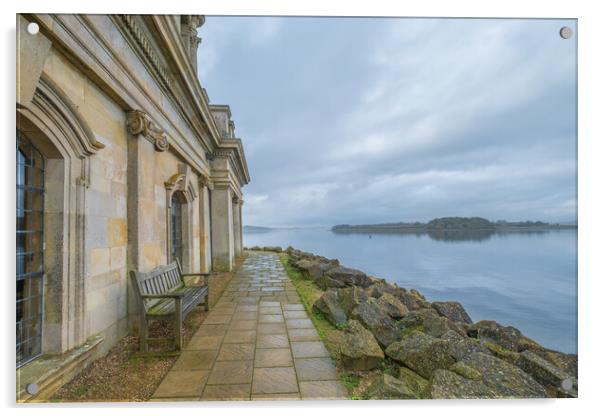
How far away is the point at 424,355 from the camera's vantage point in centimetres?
248

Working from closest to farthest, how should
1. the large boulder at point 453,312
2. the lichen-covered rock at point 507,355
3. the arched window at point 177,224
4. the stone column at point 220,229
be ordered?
1. the lichen-covered rock at point 507,355
2. the large boulder at point 453,312
3. the arched window at point 177,224
4. the stone column at point 220,229

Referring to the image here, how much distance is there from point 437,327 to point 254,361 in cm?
223

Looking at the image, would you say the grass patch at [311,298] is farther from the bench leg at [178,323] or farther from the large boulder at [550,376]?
the large boulder at [550,376]

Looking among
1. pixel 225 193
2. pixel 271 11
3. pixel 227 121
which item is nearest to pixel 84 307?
pixel 271 11

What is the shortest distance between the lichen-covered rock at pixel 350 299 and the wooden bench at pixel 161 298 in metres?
2.29

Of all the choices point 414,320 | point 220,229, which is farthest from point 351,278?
point 220,229

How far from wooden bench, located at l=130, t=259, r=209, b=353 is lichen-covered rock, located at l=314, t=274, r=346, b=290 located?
2899 millimetres

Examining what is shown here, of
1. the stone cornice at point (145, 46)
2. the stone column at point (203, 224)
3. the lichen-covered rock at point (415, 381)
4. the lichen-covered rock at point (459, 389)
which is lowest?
the lichen-covered rock at point (415, 381)

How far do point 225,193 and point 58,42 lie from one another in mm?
6917

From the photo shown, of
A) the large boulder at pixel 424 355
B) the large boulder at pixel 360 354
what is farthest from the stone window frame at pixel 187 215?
the large boulder at pixel 424 355

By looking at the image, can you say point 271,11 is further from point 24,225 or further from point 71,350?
point 71,350

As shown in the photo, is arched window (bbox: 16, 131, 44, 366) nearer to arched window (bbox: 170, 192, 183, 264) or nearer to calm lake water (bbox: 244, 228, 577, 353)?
arched window (bbox: 170, 192, 183, 264)

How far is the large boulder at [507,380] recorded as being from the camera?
2.11 meters

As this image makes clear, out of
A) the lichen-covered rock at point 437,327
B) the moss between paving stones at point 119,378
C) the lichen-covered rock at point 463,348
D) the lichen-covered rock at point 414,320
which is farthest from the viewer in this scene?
the lichen-covered rock at point 414,320
